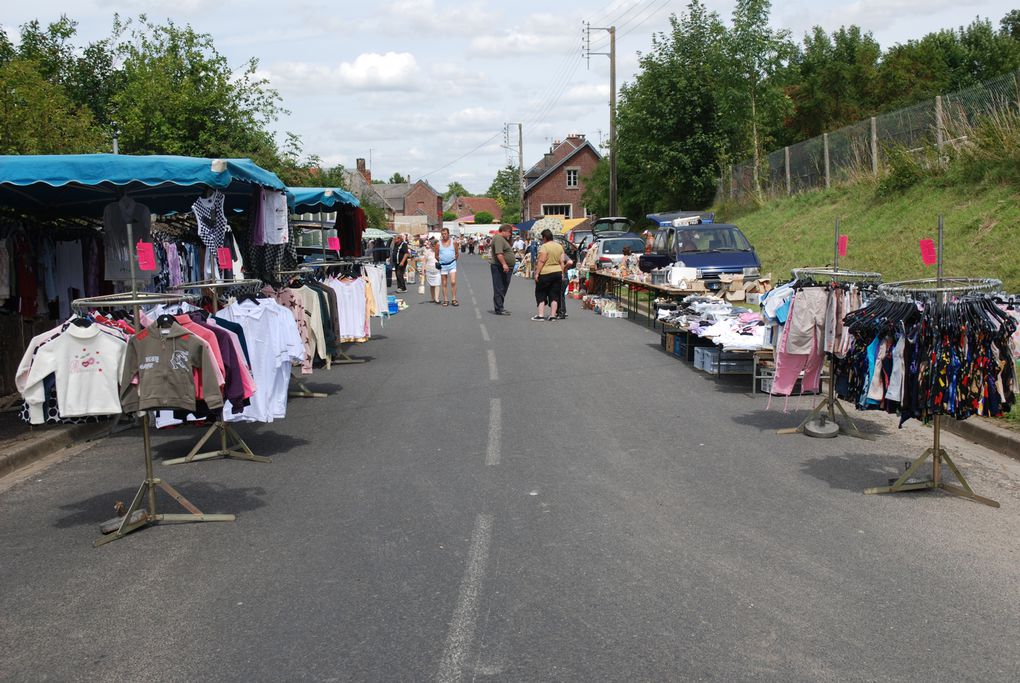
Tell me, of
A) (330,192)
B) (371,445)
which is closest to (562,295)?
(330,192)

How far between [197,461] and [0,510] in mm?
1758

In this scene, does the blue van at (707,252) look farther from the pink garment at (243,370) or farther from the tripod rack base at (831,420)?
the pink garment at (243,370)

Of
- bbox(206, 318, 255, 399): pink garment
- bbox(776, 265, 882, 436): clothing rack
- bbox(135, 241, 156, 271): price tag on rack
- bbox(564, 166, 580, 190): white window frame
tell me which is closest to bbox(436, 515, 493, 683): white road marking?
bbox(206, 318, 255, 399): pink garment

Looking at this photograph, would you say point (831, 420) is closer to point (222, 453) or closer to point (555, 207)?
point (222, 453)

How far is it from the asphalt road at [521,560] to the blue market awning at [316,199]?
5.68 metres

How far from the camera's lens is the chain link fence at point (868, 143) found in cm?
2173

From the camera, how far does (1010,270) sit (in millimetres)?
15961

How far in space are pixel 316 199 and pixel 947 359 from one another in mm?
10585

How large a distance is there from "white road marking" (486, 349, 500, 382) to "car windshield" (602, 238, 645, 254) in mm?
15543

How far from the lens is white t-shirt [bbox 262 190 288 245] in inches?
450

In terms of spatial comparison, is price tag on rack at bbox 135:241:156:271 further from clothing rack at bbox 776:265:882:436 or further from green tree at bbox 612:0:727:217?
green tree at bbox 612:0:727:217

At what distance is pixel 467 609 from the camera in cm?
475

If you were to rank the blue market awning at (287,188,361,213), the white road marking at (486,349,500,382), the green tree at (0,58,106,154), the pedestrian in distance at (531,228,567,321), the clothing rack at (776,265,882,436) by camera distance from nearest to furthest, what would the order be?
the clothing rack at (776,265,882,436)
the white road marking at (486,349,500,382)
the blue market awning at (287,188,361,213)
the pedestrian in distance at (531,228,567,321)
the green tree at (0,58,106,154)

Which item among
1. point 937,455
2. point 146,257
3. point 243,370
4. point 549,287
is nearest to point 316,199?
point 549,287
